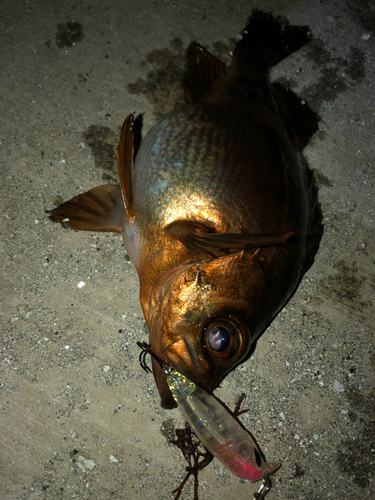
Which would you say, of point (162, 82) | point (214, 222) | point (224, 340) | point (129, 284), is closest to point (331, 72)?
point (162, 82)

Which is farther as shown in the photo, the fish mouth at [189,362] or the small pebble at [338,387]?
the small pebble at [338,387]

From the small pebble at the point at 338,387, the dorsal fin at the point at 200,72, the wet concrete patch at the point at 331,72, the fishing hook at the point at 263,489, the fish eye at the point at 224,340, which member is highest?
the wet concrete patch at the point at 331,72

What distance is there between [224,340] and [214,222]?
0.66 meters

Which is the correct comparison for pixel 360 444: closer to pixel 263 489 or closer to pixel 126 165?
pixel 263 489

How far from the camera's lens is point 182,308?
6.02ft

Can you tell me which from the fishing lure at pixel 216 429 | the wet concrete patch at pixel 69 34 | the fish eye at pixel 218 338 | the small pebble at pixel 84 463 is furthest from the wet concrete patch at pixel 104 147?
the small pebble at pixel 84 463

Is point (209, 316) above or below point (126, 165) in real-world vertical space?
below

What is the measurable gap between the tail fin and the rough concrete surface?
0.12 m

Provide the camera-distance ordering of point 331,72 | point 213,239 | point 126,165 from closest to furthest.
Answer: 1. point 213,239
2. point 126,165
3. point 331,72

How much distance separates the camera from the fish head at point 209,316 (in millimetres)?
1824

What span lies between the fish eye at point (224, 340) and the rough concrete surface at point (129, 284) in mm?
1110

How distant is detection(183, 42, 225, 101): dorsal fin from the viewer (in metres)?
2.76

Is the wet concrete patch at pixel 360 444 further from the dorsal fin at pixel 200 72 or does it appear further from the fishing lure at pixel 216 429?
the dorsal fin at pixel 200 72

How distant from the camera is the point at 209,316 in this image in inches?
72.6
